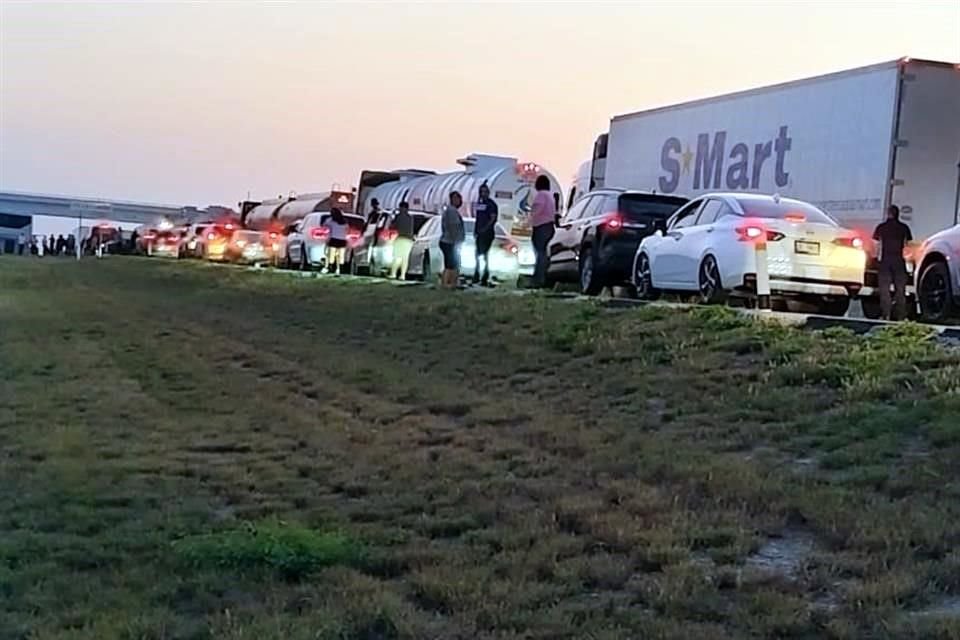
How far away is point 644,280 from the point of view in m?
17.9

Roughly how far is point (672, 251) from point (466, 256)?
8.91 meters

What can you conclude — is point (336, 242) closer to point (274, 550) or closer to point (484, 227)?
point (484, 227)

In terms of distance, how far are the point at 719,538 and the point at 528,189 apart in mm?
30067

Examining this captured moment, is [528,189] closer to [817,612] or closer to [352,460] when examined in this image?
[352,460]

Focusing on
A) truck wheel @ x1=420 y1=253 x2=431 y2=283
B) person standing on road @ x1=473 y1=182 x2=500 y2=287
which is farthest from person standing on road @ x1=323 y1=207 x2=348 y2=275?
person standing on road @ x1=473 y1=182 x2=500 y2=287

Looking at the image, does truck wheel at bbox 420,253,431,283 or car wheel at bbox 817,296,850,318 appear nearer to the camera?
car wheel at bbox 817,296,850,318

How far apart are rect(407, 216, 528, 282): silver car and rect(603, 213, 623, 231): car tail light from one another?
486 centimetres

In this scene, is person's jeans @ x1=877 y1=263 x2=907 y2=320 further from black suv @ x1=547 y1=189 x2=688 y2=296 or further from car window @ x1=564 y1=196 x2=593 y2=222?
car window @ x1=564 y1=196 x2=593 y2=222

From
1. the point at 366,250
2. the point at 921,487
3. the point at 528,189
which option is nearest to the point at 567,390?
the point at 921,487

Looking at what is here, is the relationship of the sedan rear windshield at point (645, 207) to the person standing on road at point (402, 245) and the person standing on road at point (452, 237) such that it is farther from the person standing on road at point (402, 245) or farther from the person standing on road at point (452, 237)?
the person standing on road at point (402, 245)

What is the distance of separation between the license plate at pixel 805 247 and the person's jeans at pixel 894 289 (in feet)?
4.50

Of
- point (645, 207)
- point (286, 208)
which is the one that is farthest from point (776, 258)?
point (286, 208)

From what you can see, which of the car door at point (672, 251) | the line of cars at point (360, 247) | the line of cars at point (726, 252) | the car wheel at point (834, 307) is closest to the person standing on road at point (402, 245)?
the line of cars at point (360, 247)

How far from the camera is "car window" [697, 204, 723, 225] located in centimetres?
1593
